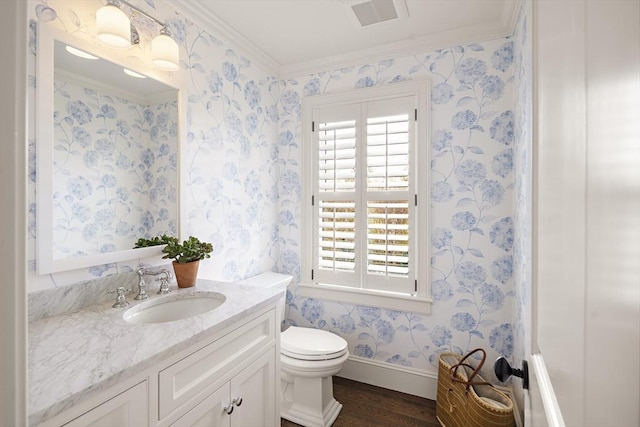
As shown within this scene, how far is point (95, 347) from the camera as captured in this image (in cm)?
95

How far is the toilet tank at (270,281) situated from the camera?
2215mm

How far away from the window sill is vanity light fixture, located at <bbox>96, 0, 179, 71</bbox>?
178 centimetres

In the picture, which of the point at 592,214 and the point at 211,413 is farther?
the point at 211,413

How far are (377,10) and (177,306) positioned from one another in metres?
1.96

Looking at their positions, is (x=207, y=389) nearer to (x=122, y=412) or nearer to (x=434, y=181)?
(x=122, y=412)

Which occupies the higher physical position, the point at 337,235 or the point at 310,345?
the point at 337,235

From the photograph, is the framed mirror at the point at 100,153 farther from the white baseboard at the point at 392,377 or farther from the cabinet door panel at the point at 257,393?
the white baseboard at the point at 392,377

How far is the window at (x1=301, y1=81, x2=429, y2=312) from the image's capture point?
2.20 metres

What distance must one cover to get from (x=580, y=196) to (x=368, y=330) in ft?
7.07

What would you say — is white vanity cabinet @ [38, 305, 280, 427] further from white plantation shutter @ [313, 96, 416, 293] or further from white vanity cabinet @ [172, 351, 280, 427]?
white plantation shutter @ [313, 96, 416, 293]

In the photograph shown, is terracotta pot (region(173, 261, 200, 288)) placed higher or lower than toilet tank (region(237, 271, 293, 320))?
higher

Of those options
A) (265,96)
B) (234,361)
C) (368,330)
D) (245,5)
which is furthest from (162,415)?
(265,96)

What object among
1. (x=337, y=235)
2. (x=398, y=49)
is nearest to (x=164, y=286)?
(x=337, y=235)

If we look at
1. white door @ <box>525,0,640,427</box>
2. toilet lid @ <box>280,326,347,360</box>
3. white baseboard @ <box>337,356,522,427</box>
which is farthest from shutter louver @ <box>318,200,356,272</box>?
white door @ <box>525,0,640,427</box>
